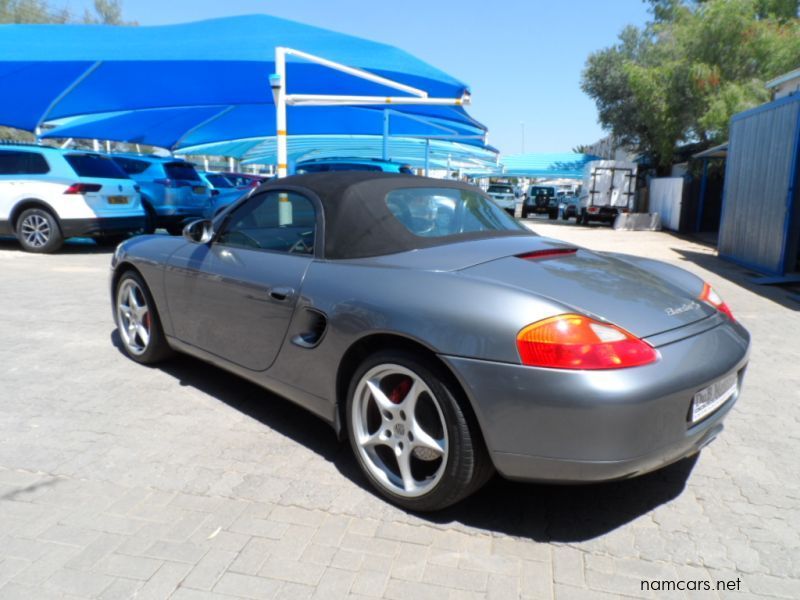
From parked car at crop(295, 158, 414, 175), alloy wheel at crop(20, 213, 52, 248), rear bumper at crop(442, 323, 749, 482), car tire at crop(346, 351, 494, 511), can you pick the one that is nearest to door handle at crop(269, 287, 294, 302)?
car tire at crop(346, 351, 494, 511)

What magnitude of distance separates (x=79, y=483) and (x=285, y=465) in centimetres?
96

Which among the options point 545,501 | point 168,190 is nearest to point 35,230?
point 168,190

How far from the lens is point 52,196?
977 centimetres

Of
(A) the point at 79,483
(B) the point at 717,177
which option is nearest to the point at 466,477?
(A) the point at 79,483

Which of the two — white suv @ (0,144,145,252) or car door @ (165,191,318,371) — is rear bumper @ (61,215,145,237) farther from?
car door @ (165,191,318,371)

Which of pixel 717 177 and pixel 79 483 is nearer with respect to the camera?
pixel 79 483

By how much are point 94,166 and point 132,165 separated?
8.76ft

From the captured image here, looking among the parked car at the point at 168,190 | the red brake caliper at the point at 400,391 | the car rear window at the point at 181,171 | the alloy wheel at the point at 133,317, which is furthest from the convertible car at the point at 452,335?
the car rear window at the point at 181,171

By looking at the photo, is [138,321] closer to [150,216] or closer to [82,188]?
[82,188]

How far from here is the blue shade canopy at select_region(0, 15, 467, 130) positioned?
816 centimetres

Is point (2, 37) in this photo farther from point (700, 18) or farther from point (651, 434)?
point (700, 18)

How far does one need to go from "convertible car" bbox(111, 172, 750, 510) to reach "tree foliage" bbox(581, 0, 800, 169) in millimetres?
21035

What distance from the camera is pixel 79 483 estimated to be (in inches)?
110

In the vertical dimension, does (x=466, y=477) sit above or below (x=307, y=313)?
below
